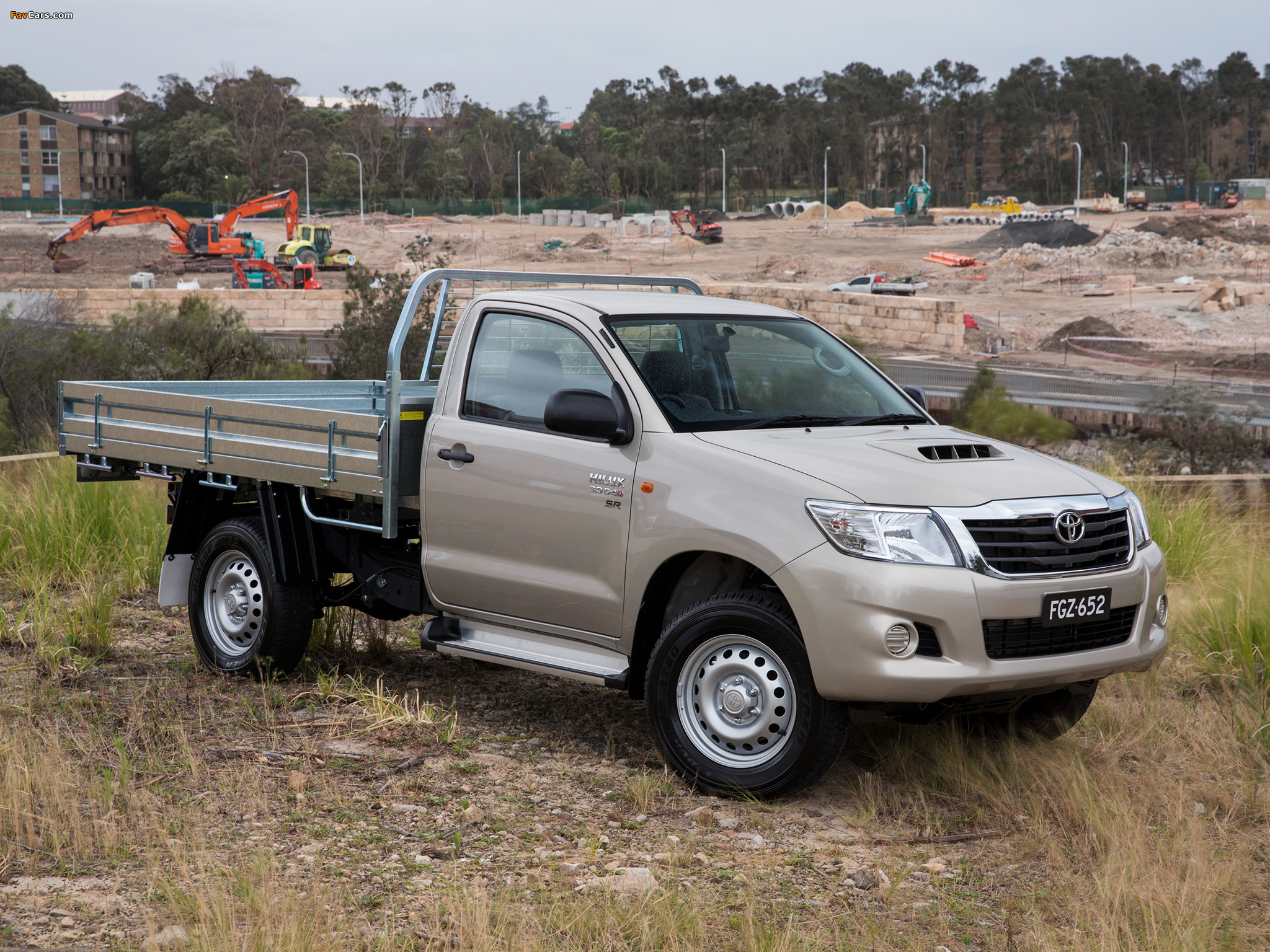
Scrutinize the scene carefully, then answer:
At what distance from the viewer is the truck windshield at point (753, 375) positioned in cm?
558

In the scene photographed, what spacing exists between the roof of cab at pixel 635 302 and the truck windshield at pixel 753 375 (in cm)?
5

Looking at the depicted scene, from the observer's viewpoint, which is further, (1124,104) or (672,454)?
(1124,104)

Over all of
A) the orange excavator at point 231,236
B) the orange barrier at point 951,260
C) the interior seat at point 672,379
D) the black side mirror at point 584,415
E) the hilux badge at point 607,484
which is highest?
the orange excavator at point 231,236

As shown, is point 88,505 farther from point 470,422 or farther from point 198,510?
point 470,422

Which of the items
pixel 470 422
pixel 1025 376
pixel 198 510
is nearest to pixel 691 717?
pixel 470 422

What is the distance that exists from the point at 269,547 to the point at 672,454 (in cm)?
256

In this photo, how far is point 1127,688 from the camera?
666 cm

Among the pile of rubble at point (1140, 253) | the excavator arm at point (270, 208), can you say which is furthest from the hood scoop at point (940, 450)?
the pile of rubble at point (1140, 253)

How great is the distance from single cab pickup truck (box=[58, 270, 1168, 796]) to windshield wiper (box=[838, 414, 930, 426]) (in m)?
0.03

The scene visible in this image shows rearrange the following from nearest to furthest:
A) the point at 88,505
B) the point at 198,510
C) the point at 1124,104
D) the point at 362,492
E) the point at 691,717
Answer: the point at 691,717, the point at 362,492, the point at 198,510, the point at 88,505, the point at 1124,104

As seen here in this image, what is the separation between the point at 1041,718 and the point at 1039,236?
71.2m

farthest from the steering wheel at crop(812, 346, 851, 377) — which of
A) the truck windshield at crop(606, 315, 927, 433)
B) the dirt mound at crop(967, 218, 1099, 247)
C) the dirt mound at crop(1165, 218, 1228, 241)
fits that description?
the dirt mound at crop(1165, 218, 1228, 241)

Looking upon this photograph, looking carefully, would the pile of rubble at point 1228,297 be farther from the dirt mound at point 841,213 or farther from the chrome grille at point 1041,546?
the dirt mound at point 841,213

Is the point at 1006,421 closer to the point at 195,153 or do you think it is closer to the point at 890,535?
the point at 890,535
